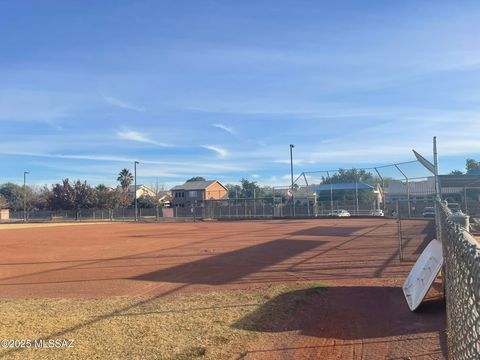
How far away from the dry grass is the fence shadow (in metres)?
2.09

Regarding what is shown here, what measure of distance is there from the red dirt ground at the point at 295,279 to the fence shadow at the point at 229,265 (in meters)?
0.03

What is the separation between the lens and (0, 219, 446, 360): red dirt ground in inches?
237

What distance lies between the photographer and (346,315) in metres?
7.44

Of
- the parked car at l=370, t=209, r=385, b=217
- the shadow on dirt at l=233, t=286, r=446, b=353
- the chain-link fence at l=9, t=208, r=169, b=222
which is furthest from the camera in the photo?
the chain-link fence at l=9, t=208, r=169, b=222

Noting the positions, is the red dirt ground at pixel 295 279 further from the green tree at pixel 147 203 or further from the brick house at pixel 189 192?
the brick house at pixel 189 192

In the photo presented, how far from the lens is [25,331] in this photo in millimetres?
6406

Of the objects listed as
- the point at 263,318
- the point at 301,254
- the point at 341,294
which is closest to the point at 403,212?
the point at 301,254

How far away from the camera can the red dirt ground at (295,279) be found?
602 cm

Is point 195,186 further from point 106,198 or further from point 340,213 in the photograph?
point 340,213

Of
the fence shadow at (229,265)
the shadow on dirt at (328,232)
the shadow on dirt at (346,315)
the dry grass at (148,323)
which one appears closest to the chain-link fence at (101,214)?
the shadow on dirt at (328,232)

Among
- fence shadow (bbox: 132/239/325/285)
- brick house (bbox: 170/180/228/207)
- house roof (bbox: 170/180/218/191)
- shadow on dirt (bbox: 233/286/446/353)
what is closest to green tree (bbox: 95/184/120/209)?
brick house (bbox: 170/180/228/207)

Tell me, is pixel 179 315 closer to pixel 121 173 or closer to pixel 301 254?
pixel 301 254

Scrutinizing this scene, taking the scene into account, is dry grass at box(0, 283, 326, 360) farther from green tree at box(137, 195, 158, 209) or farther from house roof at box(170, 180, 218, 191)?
house roof at box(170, 180, 218, 191)

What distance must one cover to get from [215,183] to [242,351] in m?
116
